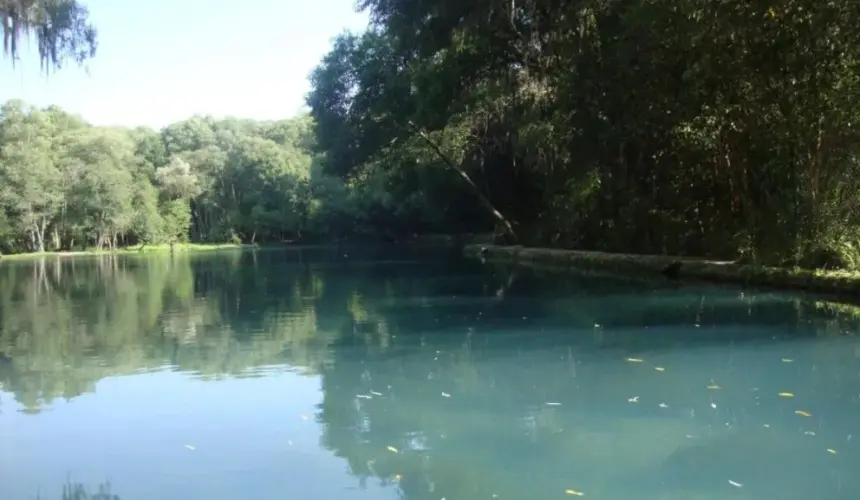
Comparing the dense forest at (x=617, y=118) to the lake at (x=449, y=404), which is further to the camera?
the dense forest at (x=617, y=118)

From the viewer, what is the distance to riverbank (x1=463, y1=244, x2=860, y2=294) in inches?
480

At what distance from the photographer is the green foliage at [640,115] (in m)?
12.4

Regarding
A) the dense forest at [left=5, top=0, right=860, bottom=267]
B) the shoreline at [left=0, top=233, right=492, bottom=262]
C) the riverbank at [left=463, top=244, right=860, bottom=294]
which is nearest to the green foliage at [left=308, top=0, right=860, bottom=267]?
the dense forest at [left=5, top=0, right=860, bottom=267]

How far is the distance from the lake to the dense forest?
2689mm

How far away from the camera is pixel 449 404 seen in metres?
6.03

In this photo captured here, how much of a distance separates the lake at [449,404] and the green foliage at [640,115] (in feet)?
8.33

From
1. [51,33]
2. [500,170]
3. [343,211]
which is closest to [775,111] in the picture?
[51,33]

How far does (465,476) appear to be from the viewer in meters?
4.32

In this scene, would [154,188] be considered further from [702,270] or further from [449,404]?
[449,404]

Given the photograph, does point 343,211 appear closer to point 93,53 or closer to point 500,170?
Result: point 500,170

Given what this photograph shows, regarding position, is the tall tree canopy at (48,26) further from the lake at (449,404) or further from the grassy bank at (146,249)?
the grassy bank at (146,249)

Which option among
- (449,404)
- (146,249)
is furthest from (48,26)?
(146,249)

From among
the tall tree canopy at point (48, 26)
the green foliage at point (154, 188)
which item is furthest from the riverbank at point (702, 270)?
the green foliage at point (154, 188)

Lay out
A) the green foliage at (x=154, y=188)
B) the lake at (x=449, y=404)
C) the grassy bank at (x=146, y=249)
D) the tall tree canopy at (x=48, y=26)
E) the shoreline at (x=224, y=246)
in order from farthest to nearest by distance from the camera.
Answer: the grassy bank at (x=146, y=249), the green foliage at (x=154, y=188), the shoreline at (x=224, y=246), the tall tree canopy at (x=48, y=26), the lake at (x=449, y=404)
